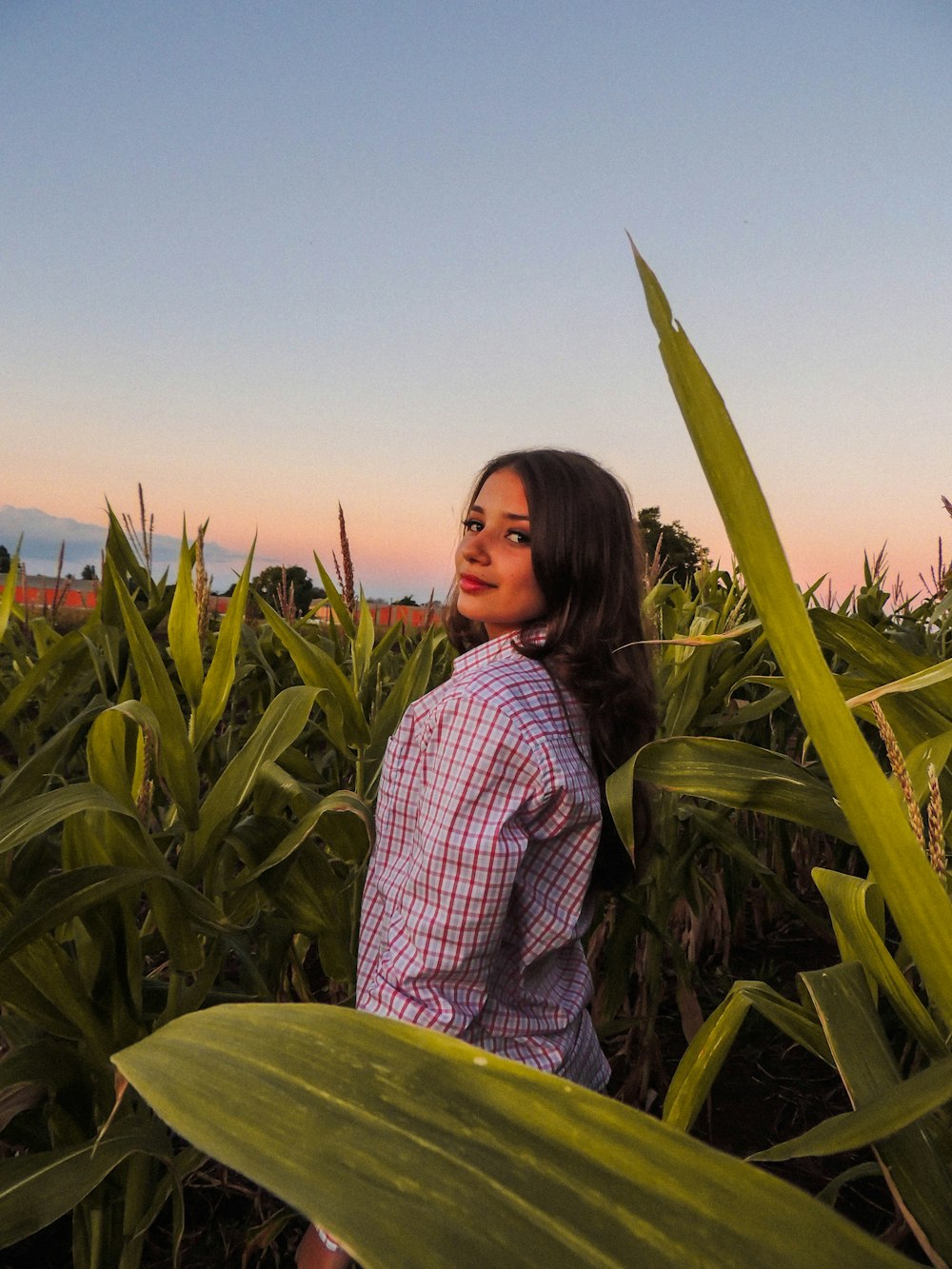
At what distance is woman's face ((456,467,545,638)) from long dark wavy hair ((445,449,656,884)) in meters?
0.02

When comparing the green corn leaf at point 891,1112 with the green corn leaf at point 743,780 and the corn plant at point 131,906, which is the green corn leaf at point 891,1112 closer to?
the green corn leaf at point 743,780

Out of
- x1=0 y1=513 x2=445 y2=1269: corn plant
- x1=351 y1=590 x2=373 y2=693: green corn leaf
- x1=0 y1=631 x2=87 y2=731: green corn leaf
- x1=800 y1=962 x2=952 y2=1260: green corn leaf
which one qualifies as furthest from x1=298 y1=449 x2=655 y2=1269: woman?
x1=0 y1=631 x2=87 y2=731: green corn leaf

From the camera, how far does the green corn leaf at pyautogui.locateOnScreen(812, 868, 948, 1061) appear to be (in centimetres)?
62

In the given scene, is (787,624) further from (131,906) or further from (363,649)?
(363,649)

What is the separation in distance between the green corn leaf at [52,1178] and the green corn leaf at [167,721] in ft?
1.15

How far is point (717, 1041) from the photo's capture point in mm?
758

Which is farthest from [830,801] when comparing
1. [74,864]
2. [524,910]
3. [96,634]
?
[96,634]

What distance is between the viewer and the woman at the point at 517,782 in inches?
46.2

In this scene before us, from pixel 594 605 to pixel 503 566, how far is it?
158 millimetres

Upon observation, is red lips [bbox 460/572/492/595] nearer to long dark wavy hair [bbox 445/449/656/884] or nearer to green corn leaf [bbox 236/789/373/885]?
long dark wavy hair [bbox 445/449/656/884]

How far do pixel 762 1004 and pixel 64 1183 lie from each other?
74 cm

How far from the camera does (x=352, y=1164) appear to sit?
22 centimetres

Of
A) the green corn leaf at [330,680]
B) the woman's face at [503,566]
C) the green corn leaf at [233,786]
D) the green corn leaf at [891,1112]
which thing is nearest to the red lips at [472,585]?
the woman's face at [503,566]

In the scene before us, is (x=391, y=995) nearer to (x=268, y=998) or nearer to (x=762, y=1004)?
(x=268, y=998)
